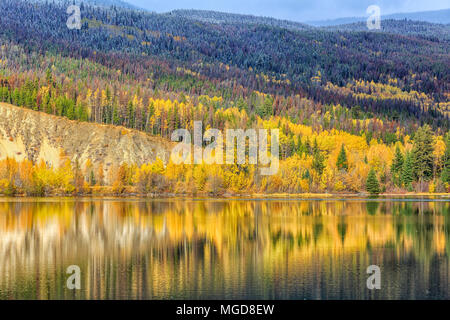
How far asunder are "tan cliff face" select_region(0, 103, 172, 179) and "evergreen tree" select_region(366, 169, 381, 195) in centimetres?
4333

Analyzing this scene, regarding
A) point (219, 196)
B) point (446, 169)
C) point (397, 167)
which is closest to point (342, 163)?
point (397, 167)

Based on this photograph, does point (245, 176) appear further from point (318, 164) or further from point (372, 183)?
point (372, 183)

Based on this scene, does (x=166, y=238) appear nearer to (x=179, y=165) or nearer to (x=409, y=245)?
(x=409, y=245)

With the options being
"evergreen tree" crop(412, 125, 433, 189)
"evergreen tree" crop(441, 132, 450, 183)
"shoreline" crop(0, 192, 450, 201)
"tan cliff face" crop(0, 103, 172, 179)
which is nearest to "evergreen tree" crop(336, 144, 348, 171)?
"shoreline" crop(0, 192, 450, 201)

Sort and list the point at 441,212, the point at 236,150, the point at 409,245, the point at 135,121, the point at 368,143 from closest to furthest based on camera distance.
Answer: the point at 409,245 → the point at 441,212 → the point at 236,150 → the point at 135,121 → the point at 368,143

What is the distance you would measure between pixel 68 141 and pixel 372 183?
6522 cm

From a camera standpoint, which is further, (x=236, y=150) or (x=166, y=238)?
(x=236, y=150)

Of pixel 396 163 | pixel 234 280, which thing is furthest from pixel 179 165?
pixel 234 280

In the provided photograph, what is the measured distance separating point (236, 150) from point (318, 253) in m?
81.4

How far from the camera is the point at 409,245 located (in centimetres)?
4712

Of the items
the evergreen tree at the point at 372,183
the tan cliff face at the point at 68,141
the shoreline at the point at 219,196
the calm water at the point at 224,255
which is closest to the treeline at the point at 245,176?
the evergreen tree at the point at 372,183

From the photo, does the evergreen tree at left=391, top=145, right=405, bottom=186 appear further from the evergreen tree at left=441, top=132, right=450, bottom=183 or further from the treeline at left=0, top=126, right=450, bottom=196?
the evergreen tree at left=441, top=132, right=450, bottom=183

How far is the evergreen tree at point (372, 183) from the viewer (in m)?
121

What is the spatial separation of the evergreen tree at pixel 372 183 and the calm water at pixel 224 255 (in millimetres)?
50159
